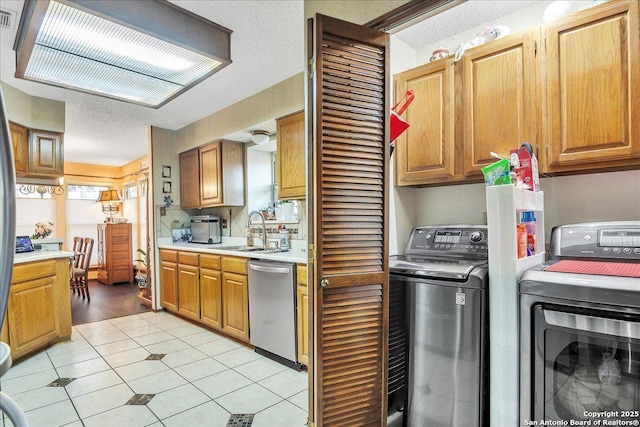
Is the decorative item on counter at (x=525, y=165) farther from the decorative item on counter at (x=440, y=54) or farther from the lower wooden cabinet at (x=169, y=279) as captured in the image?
the lower wooden cabinet at (x=169, y=279)

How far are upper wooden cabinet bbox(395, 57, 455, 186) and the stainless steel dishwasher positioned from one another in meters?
1.16

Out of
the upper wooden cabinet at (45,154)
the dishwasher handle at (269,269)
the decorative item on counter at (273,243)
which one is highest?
the upper wooden cabinet at (45,154)

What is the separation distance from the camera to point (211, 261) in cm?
352

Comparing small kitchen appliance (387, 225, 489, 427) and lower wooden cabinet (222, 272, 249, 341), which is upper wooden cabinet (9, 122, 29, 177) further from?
small kitchen appliance (387, 225, 489, 427)

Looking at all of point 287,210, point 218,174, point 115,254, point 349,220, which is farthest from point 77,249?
point 349,220

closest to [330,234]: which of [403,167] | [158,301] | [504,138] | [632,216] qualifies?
[403,167]

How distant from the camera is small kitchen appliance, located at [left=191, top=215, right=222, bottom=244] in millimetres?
4395

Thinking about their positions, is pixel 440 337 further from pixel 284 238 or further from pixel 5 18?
pixel 5 18

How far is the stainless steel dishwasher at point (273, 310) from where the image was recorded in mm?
2670

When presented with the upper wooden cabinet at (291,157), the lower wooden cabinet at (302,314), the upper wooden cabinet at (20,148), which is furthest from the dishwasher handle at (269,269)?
the upper wooden cabinet at (20,148)

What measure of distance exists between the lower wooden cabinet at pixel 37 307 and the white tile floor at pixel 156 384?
14cm

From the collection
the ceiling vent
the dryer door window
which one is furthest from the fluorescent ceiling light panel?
the dryer door window

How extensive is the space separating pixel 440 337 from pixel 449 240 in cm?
64

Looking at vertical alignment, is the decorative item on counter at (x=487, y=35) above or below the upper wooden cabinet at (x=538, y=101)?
above
